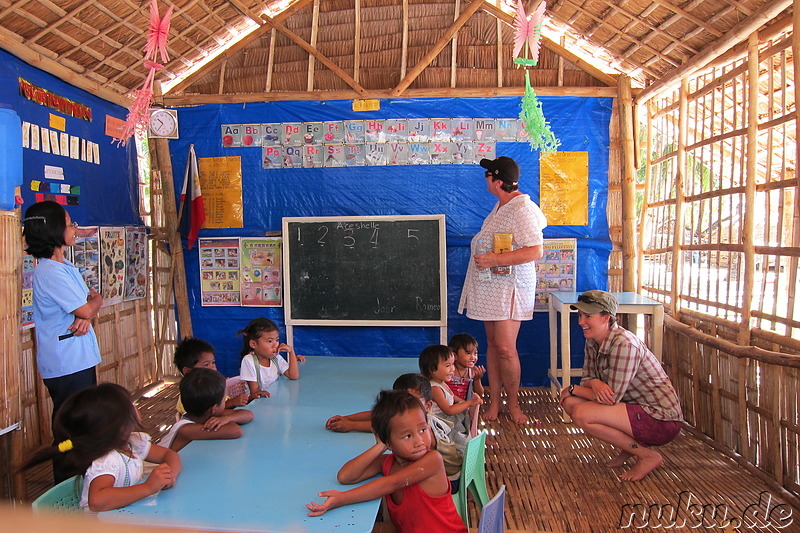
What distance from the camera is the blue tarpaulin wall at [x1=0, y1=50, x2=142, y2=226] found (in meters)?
3.57

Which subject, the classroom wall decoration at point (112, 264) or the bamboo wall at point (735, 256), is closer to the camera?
the bamboo wall at point (735, 256)

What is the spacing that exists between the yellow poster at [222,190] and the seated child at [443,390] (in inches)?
105

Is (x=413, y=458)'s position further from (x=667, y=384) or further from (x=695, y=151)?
(x=695, y=151)

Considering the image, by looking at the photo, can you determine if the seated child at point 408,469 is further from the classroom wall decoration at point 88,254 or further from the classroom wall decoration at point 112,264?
the classroom wall decoration at point 112,264

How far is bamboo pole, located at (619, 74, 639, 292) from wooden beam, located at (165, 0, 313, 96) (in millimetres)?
2621

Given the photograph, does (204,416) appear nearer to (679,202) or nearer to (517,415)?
(517,415)

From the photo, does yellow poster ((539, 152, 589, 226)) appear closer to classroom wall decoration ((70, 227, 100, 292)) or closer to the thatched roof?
the thatched roof

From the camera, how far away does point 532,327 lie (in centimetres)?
481

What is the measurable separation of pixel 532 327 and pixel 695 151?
176 centimetres

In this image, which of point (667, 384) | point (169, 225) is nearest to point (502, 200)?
point (667, 384)

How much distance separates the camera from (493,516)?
180 cm

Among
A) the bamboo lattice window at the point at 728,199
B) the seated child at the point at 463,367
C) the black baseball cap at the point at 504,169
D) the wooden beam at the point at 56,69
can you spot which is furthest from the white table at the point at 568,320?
the wooden beam at the point at 56,69

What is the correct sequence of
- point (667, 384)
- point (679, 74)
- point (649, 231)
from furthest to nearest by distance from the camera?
point (649, 231), point (679, 74), point (667, 384)

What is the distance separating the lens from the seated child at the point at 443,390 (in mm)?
2697
